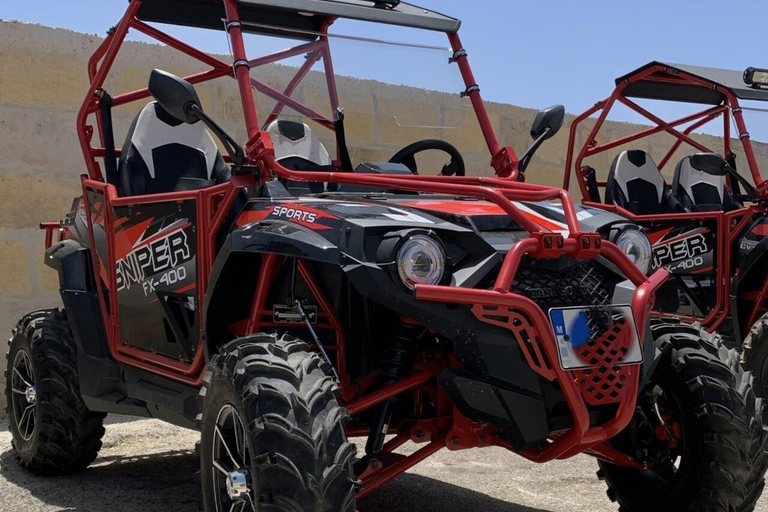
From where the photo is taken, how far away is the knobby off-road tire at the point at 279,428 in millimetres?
2762

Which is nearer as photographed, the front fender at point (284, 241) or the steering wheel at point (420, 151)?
the front fender at point (284, 241)

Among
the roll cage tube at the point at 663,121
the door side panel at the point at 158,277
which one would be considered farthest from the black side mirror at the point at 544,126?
the roll cage tube at the point at 663,121

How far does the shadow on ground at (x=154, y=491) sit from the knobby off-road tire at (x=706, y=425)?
3.10ft

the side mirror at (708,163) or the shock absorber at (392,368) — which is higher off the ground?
the side mirror at (708,163)

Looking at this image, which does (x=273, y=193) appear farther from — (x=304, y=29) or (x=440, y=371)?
(x=304, y=29)

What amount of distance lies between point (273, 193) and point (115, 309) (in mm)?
1334

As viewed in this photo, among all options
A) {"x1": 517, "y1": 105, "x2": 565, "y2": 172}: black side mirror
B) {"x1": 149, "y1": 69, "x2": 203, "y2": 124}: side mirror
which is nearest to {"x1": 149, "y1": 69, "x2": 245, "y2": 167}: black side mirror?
{"x1": 149, "y1": 69, "x2": 203, "y2": 124}: side mirror

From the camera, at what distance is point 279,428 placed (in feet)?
9.19

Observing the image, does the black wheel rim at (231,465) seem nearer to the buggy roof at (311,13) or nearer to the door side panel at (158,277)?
the door side panel at (158,277)

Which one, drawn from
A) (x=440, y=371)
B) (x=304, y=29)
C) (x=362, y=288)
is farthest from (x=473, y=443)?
(x=304, y=29)

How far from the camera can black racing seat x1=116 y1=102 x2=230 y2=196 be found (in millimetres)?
4836

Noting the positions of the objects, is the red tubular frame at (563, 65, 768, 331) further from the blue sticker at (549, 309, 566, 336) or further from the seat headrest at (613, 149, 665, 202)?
the blue sticker at (549, 309, 566, 336)

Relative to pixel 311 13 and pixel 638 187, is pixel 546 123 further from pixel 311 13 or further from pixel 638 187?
pixel 638 187

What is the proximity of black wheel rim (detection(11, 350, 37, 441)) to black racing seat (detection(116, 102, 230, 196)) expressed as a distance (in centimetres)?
105
